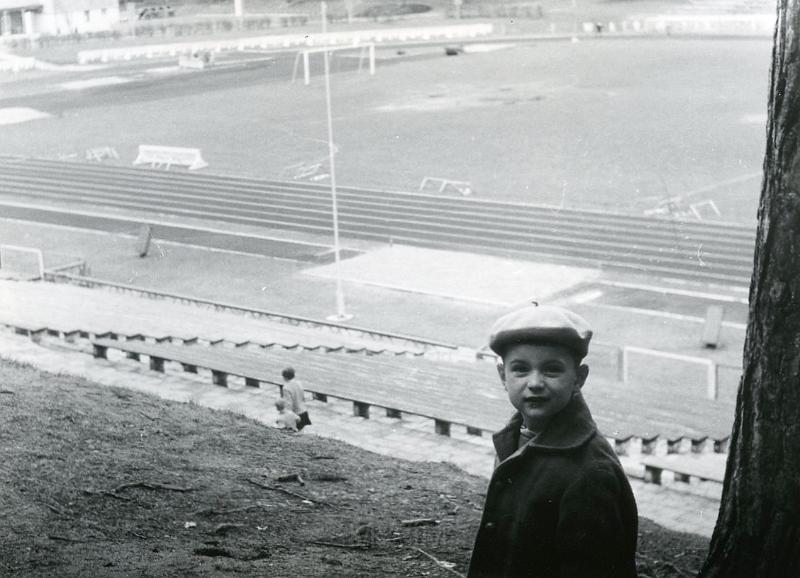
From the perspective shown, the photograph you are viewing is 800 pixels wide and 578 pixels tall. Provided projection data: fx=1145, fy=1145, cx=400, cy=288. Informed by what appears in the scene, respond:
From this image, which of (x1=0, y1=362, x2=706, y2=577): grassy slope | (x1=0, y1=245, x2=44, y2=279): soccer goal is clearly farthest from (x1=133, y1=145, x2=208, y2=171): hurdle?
(x1=0, y1=362, x2=706, y2=577): grassy slope

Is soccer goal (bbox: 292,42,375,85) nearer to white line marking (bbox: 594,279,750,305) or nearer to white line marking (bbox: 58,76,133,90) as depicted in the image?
white line marking (bbox: 58,76,133,90)

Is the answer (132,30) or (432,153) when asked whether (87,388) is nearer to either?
(432,153)

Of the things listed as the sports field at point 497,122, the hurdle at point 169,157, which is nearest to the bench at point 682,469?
the sports field at point 497,122

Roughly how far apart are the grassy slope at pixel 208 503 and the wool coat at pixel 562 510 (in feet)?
6.52

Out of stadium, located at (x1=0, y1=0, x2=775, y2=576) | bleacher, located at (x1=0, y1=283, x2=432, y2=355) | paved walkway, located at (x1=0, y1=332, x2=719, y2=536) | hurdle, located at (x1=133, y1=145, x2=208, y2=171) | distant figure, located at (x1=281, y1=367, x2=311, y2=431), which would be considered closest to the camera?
stadium, located at (x1=0, y1=0, x2=775, y2=576)

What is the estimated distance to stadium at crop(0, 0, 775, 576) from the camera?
675 cm

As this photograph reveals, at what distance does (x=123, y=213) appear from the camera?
36281 mm

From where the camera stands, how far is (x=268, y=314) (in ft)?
71.0

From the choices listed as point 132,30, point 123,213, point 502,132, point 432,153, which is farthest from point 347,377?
point 132,30

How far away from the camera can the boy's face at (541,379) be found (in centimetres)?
341

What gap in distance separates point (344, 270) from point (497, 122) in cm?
2574

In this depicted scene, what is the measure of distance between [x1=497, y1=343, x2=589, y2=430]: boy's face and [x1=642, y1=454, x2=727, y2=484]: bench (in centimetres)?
761

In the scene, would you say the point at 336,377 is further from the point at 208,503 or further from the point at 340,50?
the point at 340,50

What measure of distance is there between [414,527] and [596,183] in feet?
110
